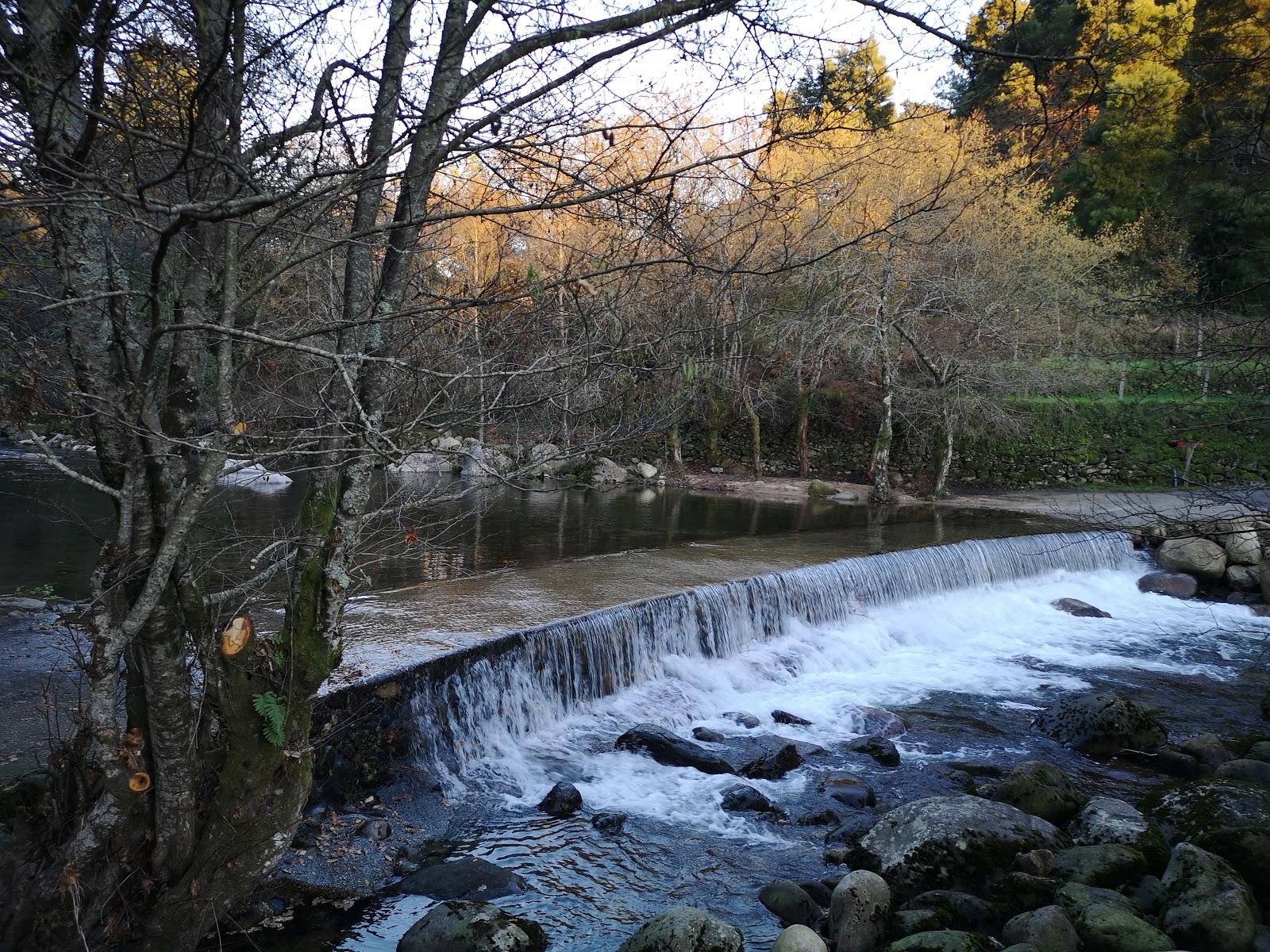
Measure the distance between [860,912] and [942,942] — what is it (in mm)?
553

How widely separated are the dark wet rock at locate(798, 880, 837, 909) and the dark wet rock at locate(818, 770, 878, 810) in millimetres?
1275

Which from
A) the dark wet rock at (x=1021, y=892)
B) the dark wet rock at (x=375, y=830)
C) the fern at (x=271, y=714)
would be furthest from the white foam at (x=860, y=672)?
the fern at (x=271, y=714)

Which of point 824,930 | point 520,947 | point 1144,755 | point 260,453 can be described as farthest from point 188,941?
point 1144,755

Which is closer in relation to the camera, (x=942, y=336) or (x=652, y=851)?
(x=652, y=851)

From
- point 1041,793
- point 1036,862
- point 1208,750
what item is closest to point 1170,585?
point 1208,750

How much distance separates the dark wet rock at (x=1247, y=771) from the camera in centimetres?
662

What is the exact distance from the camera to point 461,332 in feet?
14.3

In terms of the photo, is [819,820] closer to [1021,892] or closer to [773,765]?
[773,765]

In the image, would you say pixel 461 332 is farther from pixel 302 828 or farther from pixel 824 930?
pixel 824 930

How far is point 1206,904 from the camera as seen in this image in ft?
15.1

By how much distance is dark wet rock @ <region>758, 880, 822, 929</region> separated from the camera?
5.00 metres

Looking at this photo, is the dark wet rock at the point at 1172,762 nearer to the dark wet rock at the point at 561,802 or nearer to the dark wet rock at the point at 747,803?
the dark wet rock at the point at 747,803

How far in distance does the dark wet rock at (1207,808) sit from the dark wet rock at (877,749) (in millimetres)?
1830

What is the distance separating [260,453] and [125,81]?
1.28 meters
